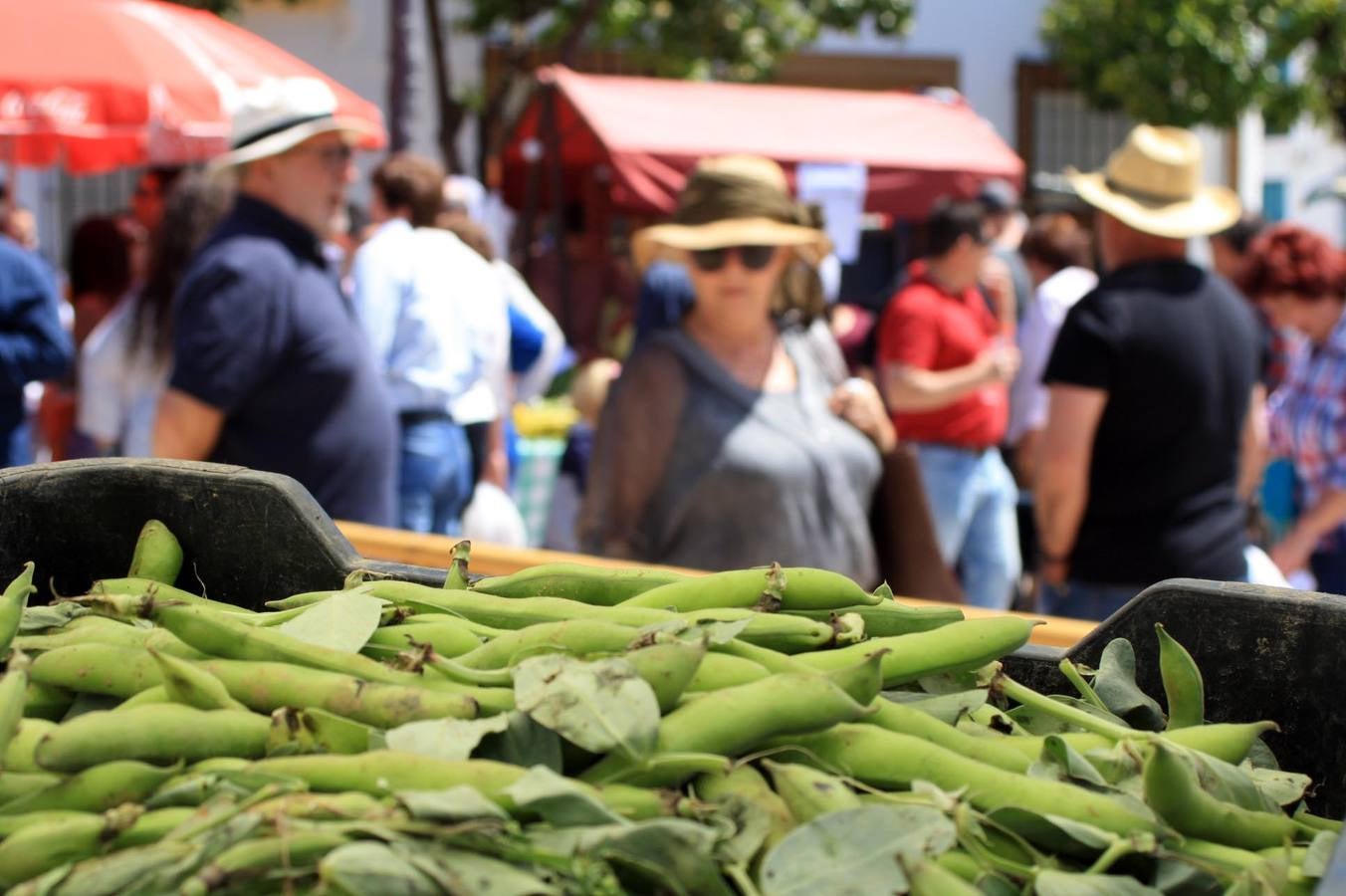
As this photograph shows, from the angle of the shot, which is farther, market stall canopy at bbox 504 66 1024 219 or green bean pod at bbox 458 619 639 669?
market stall canopy at bbox 504 66 1024 219

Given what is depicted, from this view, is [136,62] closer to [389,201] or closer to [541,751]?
[389,201]

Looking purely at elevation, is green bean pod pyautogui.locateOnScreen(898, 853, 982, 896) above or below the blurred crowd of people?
above

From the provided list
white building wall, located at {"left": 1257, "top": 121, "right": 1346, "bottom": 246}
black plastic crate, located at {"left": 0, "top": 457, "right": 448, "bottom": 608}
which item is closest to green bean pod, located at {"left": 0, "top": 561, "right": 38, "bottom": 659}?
black plastic crate, located at {"left": 0, "top": 457, "right": 448, "bottom": 608}

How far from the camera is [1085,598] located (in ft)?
13.1

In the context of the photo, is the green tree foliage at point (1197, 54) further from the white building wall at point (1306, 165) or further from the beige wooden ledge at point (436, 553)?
the beige wooden ledge at point (436, 553)

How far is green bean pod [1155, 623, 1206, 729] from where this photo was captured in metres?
1.42

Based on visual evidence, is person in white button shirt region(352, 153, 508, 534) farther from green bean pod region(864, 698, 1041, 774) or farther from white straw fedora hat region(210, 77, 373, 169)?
green bean pod region(864, 698, 1041, 774)

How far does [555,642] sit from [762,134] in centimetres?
1073

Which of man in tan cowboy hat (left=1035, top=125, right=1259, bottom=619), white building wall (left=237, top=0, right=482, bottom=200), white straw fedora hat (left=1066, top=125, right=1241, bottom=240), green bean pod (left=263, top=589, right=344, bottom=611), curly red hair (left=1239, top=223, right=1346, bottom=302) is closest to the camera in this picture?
green bean pod (left=263, top=589, right=344, bottom=611)

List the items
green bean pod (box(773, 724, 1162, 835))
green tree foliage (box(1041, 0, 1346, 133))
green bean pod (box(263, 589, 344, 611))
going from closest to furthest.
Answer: green bean pod (box(773, 724, 1162, 835))
green bean pod (box(263, 589, 344, 611))
green tree foliage (box(1041, 0, 1346, 133))

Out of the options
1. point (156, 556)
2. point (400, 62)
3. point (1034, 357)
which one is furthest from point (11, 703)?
point (400, 62)

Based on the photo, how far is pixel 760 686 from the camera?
1.20 metres

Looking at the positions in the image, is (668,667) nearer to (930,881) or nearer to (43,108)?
(930,881)

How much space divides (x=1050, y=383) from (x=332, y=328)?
5.61ft
